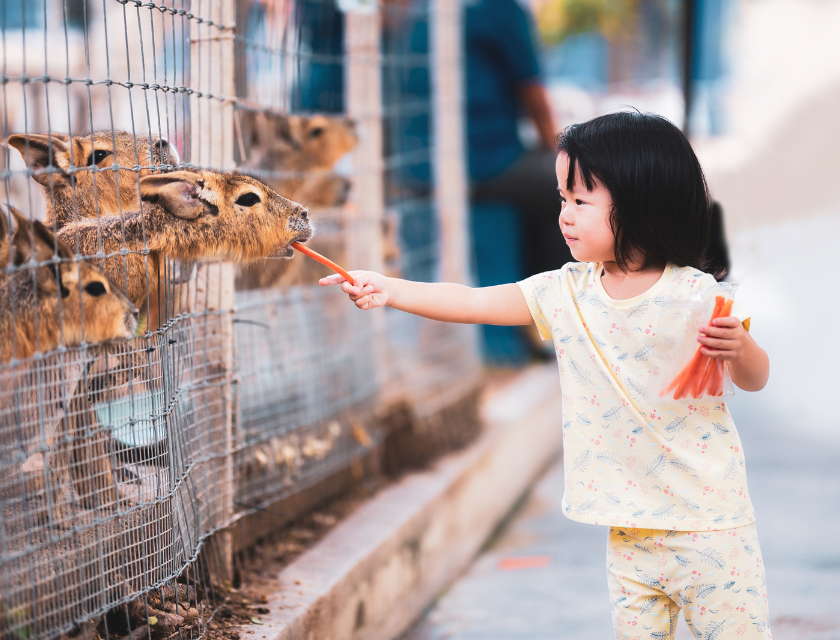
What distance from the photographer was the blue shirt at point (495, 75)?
620cm

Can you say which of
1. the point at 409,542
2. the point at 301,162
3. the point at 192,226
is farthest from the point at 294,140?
the point at 409,542

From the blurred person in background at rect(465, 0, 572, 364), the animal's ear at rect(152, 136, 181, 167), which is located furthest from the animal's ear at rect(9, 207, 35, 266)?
the blurred person in background at rect(465, 0, 572, 364)

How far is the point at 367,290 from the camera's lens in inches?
88.3

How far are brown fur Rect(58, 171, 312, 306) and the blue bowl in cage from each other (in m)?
0.28

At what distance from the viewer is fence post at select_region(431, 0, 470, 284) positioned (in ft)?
17.1

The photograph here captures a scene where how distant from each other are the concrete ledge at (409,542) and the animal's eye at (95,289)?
1.04 metres

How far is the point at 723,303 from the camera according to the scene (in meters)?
2.02

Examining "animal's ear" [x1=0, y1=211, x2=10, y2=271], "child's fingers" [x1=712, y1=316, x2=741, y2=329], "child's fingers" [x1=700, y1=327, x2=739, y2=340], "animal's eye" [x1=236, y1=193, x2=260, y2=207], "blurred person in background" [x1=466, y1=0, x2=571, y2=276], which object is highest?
"blurred person in background" [x1=466, y1=0, x2=571, y2=276]

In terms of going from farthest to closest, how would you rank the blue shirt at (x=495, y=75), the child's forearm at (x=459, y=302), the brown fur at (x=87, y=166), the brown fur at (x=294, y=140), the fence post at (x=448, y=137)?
1. the blue shirt at (x=495, y=75)
2. the fence post at (x=448, y=137)
3. the brown fur at (x=294, y=140)
4. the brown fur at (x=87, y=166)
5. the child's forearm at (x=459, y=302)

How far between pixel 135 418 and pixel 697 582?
1359 millimetres

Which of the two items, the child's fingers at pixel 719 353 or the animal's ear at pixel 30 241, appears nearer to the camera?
the animal's ear at pixel 30 241

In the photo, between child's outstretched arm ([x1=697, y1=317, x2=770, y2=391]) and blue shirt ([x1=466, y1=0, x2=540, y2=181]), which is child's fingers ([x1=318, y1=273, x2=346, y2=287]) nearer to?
child's outstretched arm ([x1=697, y1=317, x2=770, y2=391])

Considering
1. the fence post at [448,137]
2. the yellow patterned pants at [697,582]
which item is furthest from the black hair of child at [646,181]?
the fence post at [448,137]

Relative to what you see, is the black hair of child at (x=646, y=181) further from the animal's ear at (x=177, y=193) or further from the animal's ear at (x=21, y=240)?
the animal's ear at (x=21, y=240)
